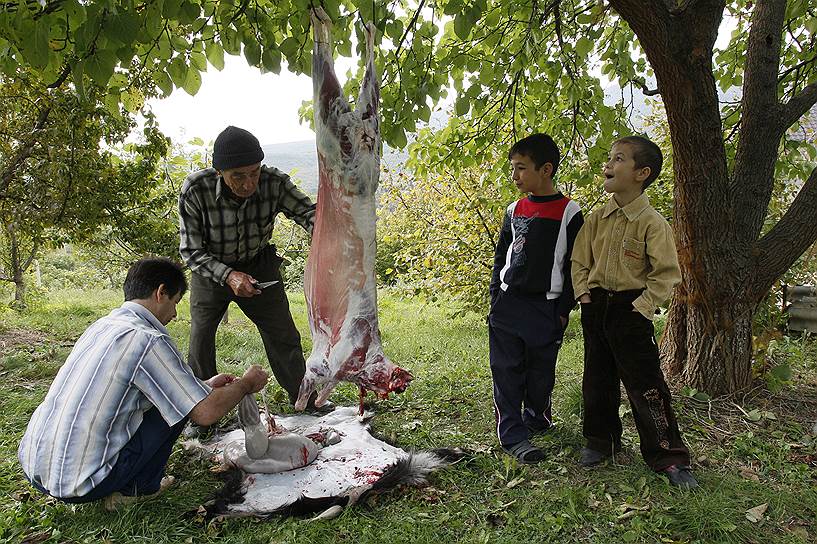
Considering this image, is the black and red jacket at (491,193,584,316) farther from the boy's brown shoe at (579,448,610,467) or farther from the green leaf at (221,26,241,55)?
the green leaf at (221,26,241,55)

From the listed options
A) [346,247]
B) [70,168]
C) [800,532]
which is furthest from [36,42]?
[70,168]

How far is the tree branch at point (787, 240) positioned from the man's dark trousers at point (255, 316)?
321 cm

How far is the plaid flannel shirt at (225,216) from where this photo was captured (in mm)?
3455

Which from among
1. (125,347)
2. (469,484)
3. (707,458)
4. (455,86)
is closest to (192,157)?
(455,86)

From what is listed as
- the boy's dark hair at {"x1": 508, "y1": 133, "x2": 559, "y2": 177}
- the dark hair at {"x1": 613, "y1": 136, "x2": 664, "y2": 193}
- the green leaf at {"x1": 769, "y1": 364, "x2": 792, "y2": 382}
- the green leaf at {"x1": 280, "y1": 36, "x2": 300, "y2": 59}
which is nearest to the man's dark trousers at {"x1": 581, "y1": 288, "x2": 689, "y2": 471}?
the dark hair at {"x1": 613, "y1": 136, "x2": 664, "y2": 193}

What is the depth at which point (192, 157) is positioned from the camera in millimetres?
7848

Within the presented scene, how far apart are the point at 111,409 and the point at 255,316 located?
1.36 meters

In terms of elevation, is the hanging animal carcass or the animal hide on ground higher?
the hanging animal carcass

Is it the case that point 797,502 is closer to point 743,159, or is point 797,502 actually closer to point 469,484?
point 469,484

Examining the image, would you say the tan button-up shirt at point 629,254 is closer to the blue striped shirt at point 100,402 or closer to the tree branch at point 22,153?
the blue striped shirt at point 100,402

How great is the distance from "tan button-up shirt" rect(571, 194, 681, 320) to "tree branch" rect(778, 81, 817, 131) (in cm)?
161

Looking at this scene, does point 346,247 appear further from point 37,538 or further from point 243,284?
point 37,538

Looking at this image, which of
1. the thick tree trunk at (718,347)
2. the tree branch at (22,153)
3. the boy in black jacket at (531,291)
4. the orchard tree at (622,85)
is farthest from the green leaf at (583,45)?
the tree branch at (22,153)

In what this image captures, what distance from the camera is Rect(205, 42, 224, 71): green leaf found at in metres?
2.97
